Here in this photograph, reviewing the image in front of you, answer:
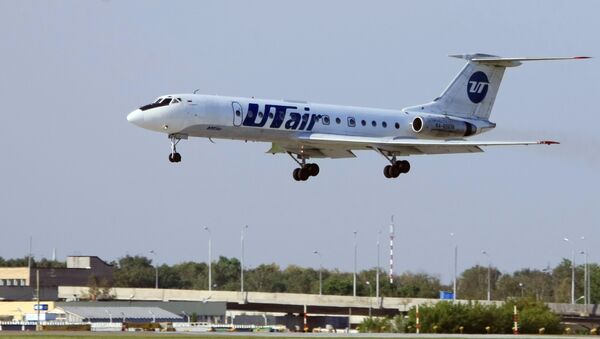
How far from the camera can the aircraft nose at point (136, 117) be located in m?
59.3

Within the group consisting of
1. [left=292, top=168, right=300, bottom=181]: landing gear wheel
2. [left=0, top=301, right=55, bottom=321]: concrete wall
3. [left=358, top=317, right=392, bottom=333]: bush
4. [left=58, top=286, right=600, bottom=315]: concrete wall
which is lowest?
[left=358, top=317, right=392, bottom=333]: bush

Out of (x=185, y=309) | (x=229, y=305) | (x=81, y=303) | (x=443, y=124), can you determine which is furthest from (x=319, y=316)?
(x=443, y=124)

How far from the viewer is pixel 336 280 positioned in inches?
5999

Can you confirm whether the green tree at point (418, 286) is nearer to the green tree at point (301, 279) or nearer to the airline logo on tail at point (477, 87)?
the green tree at point (301, 279)

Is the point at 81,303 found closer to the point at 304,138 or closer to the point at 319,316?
the point at 319,316

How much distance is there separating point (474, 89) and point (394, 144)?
776cm

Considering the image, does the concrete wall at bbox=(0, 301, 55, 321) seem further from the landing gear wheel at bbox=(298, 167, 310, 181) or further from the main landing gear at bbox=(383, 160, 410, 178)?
the main landing gear at bbox=(383, 160, 410, 178)

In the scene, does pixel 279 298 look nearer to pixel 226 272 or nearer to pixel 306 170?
pixel 226 272

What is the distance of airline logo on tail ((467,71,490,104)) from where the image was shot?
6962cm

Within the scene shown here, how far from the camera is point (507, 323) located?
80375 mm

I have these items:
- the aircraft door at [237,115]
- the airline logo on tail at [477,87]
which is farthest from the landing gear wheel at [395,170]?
the aircraft door at [237,115]

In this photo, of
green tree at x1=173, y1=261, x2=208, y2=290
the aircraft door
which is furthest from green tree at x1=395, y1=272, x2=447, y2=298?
the aircraft door

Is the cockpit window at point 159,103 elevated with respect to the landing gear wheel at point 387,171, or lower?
elevated

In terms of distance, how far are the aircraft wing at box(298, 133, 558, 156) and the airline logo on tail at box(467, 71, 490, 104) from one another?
5473 mm
